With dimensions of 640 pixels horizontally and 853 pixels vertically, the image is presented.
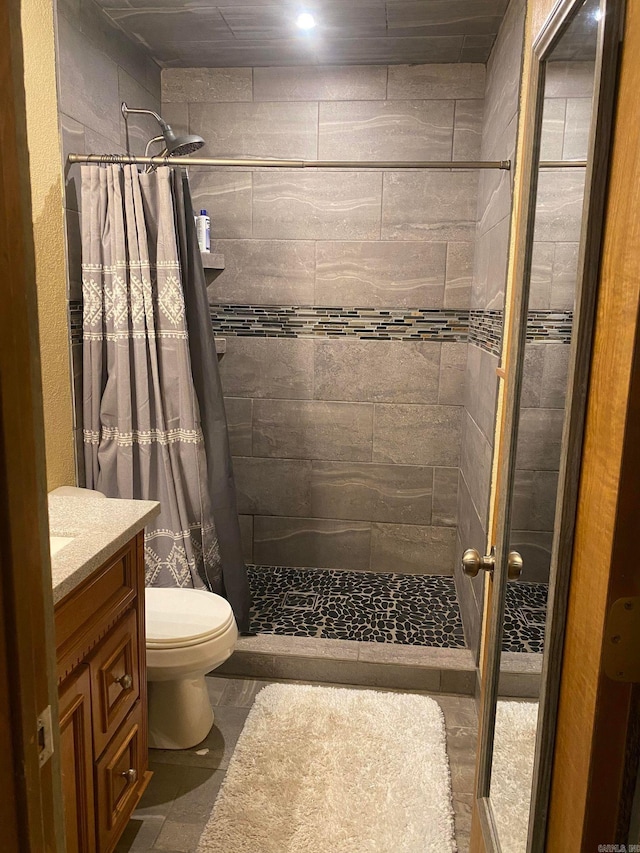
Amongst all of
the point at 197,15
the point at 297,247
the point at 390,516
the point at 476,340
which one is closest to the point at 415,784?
the point at 390,516

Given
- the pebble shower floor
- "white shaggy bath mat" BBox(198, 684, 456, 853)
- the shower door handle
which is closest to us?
the shower door handle

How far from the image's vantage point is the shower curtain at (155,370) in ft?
8.30

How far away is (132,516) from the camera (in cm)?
179

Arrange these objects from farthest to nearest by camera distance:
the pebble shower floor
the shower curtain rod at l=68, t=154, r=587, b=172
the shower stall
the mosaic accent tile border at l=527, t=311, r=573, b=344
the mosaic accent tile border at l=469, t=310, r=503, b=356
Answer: the shower stall < the pebble shower floor < the mosaic accent tile border at l=469, t=310, r=503, b=356 < the shower curtain rod at l=68, t=154, r=587, b=172 < the mosaic accent tile border at l=527, t=311, r=573, b=344

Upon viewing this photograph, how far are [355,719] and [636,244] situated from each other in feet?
7.13

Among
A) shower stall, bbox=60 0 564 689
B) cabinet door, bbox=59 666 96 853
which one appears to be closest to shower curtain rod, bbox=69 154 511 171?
shower stall, bbox=60 0 564 689

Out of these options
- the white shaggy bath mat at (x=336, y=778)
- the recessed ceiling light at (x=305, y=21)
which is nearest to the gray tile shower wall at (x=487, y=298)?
the white shaggy bath mat at (x=336, y=778)

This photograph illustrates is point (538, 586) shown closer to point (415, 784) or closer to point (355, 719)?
point (415, 784)

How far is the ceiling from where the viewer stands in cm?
260

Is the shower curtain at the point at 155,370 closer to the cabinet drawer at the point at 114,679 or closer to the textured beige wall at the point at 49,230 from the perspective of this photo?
the textured beige wall at the point at 49,230

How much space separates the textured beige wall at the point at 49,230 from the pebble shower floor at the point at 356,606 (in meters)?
1.19

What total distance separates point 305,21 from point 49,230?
54.9 inches

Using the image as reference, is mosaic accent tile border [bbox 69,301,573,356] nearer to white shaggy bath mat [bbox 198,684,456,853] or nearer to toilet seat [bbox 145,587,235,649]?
toilet seat [bbox 145,587,235,649]

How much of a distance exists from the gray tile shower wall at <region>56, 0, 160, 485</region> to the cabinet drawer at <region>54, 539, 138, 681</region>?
103 cm
